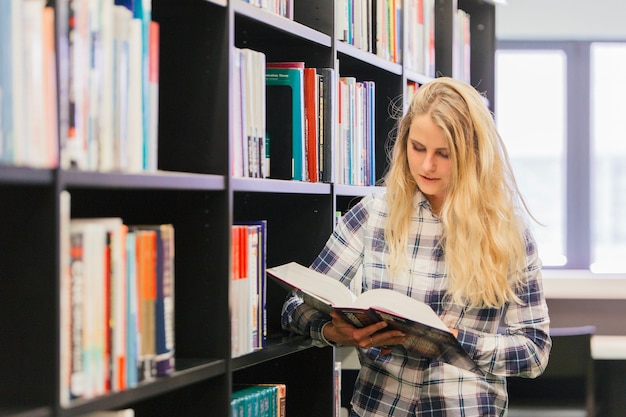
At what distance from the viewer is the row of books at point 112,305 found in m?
1.22

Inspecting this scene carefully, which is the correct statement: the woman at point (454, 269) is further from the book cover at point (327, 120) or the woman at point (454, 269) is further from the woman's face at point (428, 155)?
the book cover at point (327, 120)

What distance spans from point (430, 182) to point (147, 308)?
0.73 meters

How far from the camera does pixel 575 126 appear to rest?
16.6 feet

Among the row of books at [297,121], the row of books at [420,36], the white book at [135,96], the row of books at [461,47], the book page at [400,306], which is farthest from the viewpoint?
the row of books at [461,47]

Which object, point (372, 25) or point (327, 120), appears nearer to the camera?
point (327, 120)

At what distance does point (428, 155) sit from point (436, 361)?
1.48 feet

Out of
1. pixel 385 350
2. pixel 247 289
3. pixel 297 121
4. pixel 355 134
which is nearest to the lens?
pixel 247 289

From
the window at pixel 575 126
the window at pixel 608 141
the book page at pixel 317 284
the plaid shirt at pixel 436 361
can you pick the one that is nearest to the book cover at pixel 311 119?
the plaid shirt at pixel 436 361

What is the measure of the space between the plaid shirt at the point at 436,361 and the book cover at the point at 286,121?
24cm

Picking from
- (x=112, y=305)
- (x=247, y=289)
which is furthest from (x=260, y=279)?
(x=112, y=305)

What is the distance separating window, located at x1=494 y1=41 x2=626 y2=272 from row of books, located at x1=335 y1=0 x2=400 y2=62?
2.59 meters

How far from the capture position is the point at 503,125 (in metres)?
5.08

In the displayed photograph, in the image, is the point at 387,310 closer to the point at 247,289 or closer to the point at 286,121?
the point at 247,289

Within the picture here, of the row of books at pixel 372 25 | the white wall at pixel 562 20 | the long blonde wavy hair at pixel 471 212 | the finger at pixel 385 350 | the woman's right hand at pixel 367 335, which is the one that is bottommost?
the finger at pixel 385 350
